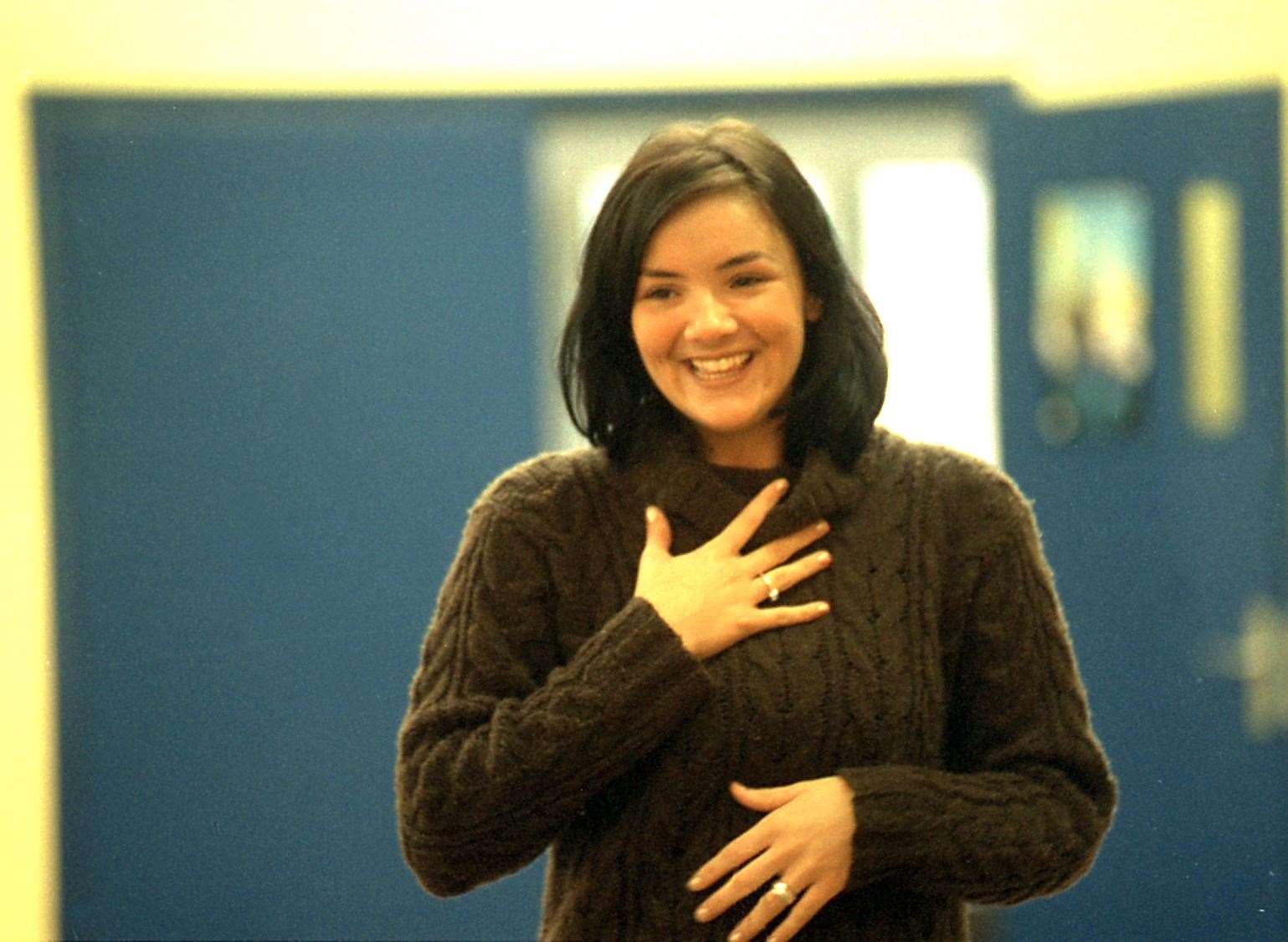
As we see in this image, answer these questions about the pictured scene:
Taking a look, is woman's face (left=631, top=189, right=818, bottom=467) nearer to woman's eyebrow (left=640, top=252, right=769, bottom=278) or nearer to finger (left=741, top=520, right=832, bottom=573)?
woman's eyebrow (left=640, top=252, right=769, bottom=278)

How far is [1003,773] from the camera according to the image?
1.29 m

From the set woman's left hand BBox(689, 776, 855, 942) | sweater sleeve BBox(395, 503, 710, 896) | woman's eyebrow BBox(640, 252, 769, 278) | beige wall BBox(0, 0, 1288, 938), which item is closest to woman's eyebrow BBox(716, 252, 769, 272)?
woman's eyebrow BBox(640, 252, 769, 278)

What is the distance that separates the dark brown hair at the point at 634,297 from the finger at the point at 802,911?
38 centimetres

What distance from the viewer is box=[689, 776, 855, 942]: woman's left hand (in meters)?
1.23

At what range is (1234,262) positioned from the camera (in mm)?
2541

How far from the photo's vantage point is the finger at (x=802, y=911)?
1.24 m

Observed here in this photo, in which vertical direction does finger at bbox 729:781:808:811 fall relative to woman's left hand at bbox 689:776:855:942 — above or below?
above

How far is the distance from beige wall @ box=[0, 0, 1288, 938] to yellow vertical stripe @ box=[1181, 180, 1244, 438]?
0.69 ft

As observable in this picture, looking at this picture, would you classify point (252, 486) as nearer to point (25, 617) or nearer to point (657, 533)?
point (25, 617)

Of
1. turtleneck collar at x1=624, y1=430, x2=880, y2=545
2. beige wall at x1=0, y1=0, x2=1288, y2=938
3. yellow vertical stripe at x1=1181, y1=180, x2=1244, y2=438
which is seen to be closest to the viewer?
turtleneck collar at x1=624, y1=430, x2=880, y2=545

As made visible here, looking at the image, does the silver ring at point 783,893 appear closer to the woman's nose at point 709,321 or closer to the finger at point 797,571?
the finger at point 797,571

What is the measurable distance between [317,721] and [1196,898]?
1.54 m

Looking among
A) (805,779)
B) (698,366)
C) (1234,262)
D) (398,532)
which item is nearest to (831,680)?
(805,779)

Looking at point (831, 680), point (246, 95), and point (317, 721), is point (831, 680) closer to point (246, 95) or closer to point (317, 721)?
point (317, 721)
